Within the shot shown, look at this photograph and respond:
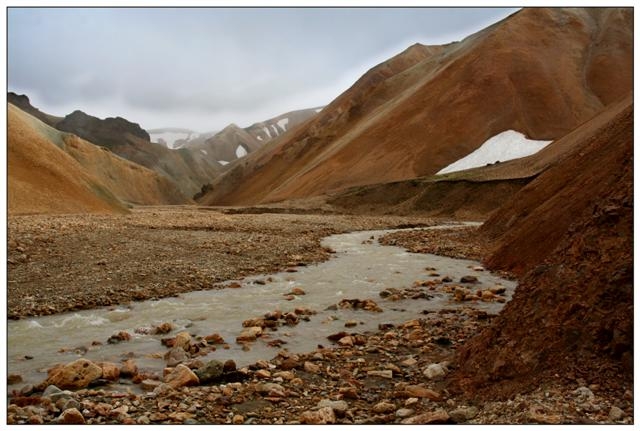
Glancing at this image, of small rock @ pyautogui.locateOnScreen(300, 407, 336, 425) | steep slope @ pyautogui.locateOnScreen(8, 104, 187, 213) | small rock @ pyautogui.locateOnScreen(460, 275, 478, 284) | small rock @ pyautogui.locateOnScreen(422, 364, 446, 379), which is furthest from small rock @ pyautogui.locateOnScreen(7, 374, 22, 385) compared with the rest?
steep slope @ pyautogui.locateOnScreen(8, 104, 187, 213)

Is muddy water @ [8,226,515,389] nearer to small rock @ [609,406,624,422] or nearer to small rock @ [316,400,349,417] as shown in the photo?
small rock @ [316,400,349,417]

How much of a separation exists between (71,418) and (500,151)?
65878mm

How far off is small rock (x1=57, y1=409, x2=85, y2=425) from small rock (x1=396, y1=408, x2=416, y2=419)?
318cm

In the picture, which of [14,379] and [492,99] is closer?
[14,379]

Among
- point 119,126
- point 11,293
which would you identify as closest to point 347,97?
point 119,126

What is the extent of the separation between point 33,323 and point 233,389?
5.76 meters

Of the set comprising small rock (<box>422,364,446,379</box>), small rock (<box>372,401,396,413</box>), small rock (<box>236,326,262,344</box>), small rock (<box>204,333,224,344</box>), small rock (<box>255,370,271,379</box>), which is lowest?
small rock (<box>422,364,446,379</box>)

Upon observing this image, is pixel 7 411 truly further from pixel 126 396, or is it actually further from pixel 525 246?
pixel 525 246

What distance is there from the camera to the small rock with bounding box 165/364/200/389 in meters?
6.75

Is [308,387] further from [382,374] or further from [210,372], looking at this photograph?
[210,372]

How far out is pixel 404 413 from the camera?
5691 mm

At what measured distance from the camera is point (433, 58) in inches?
4188

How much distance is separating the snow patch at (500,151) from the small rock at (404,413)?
60.4m

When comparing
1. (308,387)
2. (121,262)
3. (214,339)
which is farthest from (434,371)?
(121,262)
